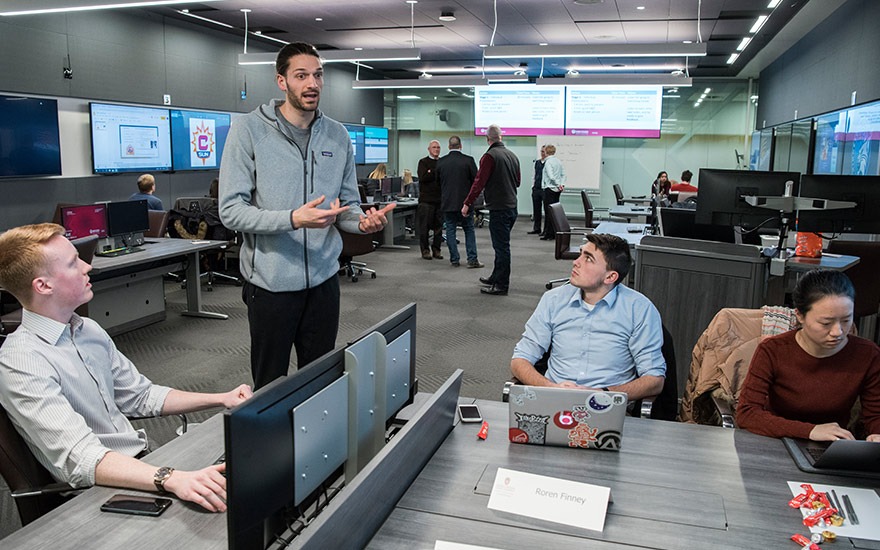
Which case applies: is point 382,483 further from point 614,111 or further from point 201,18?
point 614,111

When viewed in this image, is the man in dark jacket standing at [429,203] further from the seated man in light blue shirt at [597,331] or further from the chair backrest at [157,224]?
the seated man in light blue shirt at [597,331]

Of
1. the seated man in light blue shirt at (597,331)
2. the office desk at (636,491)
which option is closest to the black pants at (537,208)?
the seated man in light blue shirt at (597,331)

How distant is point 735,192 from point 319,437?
414cm

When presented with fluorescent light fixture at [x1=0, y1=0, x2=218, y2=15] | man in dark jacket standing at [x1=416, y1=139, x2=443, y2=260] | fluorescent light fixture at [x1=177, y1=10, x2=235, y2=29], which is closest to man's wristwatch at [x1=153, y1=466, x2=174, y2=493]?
fluorescent light fixture at [x1=0, y1=0, x2=218, y2=15]

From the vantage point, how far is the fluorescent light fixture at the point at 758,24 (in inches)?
342

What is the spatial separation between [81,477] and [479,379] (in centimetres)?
327

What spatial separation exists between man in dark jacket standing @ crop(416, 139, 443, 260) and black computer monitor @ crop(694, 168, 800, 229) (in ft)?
16.7

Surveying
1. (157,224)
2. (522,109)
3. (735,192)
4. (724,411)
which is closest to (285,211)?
(724,411)

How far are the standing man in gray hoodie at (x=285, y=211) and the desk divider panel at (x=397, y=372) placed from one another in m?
0.72

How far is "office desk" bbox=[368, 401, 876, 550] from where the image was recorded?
1416 millimetres

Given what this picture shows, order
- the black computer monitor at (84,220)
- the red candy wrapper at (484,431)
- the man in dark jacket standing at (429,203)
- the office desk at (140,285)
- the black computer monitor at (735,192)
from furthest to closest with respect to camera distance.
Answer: the man in dark jacket standing at (429,203) → the office desk at (140,285) → the black computer monitor at (84,220) → the black computer monitor at (735,192) → the red candy wrapper at (484,431)

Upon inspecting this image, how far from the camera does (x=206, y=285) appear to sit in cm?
762

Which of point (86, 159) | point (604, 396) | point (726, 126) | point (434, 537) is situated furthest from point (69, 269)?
point (726, 126)

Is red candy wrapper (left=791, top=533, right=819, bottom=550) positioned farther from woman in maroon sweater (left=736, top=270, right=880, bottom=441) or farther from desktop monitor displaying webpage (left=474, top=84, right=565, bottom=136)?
desktop monitor displaying webpage (left=474, top=84, right=565, bottom=136)
